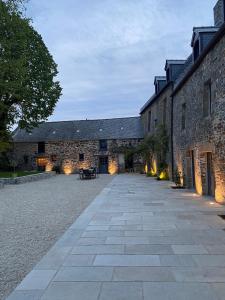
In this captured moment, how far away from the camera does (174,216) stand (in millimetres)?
8820

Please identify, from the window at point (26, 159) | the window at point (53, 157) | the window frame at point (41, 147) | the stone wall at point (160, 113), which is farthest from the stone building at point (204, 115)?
Result: the window at point (26, 159)

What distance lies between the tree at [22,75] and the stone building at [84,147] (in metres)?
8.89

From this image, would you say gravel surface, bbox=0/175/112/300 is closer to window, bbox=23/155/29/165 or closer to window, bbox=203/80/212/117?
window, bbox=203/80/212/117

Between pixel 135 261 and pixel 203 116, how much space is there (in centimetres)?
899

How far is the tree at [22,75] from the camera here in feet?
75.9

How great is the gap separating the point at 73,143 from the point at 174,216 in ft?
94.7

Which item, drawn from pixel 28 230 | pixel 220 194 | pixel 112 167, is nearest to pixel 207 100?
pixel 220 194

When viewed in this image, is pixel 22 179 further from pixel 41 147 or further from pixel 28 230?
pixel 28 230

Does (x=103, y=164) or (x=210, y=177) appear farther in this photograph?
(x=103, y=164)

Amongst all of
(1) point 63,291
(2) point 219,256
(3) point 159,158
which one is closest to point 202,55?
(2) point 219,256

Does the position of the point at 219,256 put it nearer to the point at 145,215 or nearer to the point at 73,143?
the point at 145,215

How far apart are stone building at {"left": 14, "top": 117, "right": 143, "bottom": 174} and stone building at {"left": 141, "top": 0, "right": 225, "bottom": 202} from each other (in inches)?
609

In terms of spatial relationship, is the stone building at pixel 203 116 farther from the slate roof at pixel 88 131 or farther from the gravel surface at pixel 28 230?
the slate roof at pixel 88 131

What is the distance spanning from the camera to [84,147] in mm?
36781
